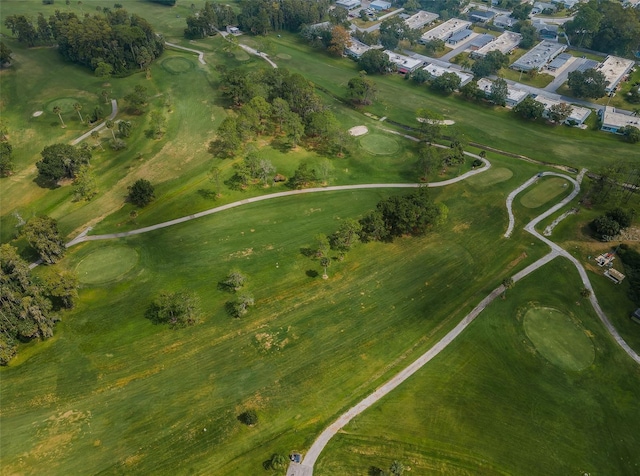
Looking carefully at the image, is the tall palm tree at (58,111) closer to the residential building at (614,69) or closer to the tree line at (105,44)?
the tree line at (105,44)

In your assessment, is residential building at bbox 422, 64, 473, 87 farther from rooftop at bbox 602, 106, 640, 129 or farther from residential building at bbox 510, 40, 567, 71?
rooftop at bbox 602, 106, 640, 129

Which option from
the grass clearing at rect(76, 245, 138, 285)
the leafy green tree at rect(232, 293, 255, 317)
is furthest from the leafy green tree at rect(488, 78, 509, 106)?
the grass clearing at rect(76, 245, 138, 285)

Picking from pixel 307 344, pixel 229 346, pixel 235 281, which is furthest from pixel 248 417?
pixel 235 281

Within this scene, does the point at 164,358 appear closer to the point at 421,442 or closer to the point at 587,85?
the point at 421,442

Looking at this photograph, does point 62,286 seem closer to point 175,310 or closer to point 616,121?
point 175,310

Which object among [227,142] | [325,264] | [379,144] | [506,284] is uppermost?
[379,144]

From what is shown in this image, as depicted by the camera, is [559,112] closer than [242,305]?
No
